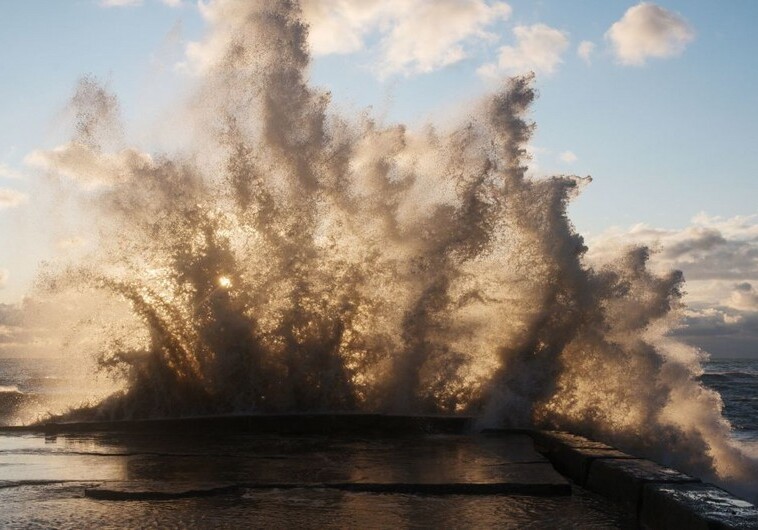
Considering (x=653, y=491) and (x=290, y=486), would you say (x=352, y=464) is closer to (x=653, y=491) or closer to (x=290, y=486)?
(x=290, y=486)

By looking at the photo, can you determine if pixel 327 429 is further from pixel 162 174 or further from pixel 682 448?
pixel 162 174

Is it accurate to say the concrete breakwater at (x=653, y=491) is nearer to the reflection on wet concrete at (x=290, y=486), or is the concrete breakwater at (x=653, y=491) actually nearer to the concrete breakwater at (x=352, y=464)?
the concrete breakwater at (x=352, y=464)

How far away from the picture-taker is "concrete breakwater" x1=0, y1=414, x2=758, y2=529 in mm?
4566

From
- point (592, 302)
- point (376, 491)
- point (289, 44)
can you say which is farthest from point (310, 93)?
point (376, 491)

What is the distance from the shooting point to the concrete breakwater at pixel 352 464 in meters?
4.57

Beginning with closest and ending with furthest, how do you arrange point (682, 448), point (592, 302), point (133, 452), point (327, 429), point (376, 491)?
1. point (376, 491)
2. point (133, 452)
3. point (327, 429)
4. point (682, 448)
5. point (592, 302)

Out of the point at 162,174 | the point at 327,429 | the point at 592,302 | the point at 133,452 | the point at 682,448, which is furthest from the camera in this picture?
the point at 162,174

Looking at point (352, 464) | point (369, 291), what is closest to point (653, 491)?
point (352, 464)

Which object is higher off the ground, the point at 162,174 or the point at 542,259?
the point at 162,174

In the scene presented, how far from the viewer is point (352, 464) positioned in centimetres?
594

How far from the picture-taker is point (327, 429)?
843 cm

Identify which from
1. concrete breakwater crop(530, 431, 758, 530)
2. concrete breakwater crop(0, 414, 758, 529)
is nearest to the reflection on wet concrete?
concrete breakwater crop(0, 414, 758, 529)

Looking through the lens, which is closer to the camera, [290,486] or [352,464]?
[290,486]

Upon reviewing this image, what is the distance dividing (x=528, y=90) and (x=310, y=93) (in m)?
3.24
